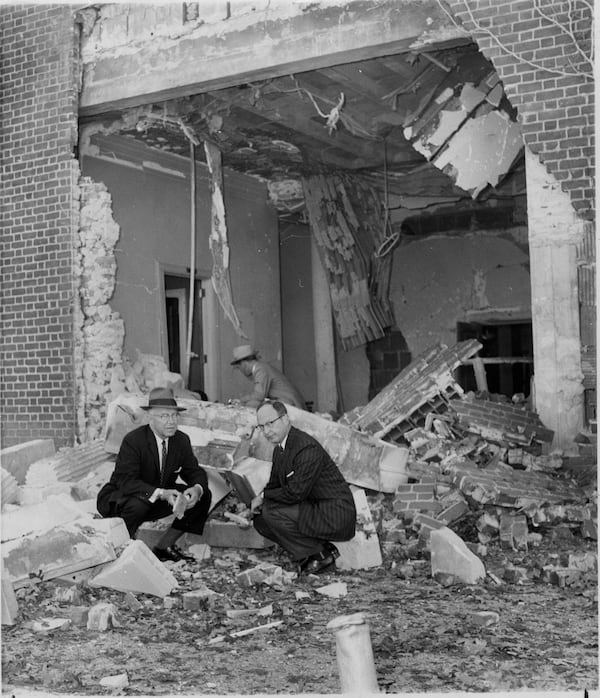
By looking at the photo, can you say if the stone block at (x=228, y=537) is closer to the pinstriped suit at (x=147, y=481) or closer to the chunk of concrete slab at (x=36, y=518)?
the pinstriped suit at (x=147, y=481)

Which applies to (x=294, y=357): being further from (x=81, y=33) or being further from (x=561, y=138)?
(x=561, y=138)

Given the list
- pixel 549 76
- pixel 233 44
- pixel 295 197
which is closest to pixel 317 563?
pixel 549 76

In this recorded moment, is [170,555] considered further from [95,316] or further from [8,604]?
[95,316]

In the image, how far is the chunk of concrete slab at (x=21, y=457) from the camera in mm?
8562

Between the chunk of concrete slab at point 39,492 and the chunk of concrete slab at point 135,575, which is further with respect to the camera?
the chunk of concrete slab at point 39,492

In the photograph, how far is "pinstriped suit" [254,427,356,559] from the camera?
6.01 m

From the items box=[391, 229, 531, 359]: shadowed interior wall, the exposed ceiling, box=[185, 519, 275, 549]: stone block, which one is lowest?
box=[185, 519, 275, 549]: stone block

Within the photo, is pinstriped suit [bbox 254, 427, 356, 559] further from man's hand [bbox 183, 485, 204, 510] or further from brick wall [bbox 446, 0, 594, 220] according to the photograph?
brick wall [bbox 446, 0, 594, 220]

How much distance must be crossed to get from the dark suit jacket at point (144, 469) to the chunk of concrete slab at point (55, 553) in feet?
2.34

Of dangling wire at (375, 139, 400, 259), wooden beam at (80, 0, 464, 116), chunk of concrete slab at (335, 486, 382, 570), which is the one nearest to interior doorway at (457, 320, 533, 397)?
dangling wire at (375, 139, 400, 259)

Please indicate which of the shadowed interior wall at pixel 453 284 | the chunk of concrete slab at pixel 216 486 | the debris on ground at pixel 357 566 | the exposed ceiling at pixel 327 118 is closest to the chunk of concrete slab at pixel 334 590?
the debris on ground at pixel 357 566

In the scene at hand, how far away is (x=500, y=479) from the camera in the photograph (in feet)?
23.0

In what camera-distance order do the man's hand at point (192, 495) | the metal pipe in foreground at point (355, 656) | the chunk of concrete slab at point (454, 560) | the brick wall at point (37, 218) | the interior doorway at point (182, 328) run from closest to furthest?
the metal pipe in foreground at point (355, 656), the chunk of concrete slab at point (454, 560), the man's hand at point (192, 495), the brick wall at point (37, 218), the interior doorway at point (182, 328)

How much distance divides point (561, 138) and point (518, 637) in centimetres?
389
